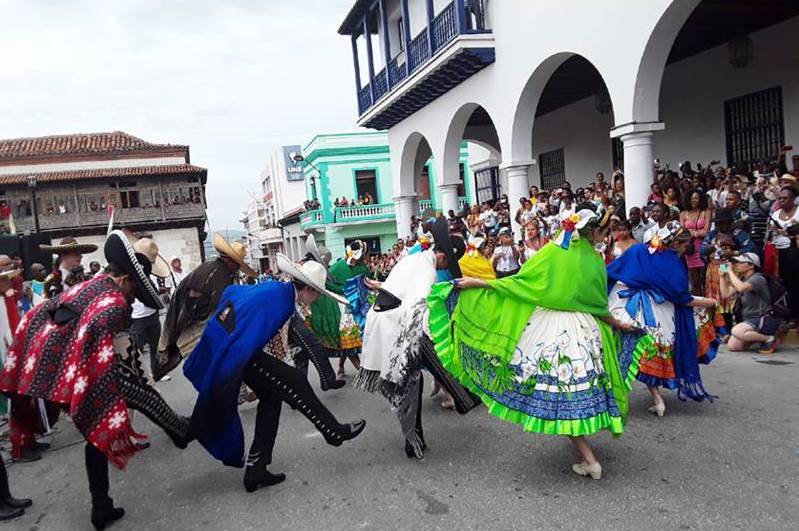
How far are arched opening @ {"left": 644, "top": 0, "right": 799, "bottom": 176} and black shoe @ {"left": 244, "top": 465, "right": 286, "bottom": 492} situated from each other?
752 centimetres

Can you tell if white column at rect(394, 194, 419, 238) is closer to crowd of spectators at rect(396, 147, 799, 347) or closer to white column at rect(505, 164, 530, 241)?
white column at rect(505, 164, 530, 241)

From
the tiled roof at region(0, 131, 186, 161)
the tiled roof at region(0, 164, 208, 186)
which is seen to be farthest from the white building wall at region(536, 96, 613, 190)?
the tiled roof at region(0, 131, 186, 161)

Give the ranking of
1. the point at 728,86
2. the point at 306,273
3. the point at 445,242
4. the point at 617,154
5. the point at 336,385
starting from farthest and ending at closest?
the point at 617,154 < the point at 728,86 < the point at 336,385 < the point at 445,242 < the point at 306,273

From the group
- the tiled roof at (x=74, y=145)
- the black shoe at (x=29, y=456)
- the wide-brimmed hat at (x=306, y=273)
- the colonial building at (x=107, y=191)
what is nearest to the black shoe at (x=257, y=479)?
the wide-brimmed hat at (x=306, y=273)

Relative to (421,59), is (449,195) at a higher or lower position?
lower

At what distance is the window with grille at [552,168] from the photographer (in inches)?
684

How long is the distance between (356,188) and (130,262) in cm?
3050

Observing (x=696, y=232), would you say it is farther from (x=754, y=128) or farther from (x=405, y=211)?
(x=405, y=211)

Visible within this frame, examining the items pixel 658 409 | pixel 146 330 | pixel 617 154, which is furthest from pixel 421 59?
pixel 658 409

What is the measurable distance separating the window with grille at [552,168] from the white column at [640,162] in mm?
8325

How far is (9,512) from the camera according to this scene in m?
3.93

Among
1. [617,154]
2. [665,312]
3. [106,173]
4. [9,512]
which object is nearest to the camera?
[9,512]

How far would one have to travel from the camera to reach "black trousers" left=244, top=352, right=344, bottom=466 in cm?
402

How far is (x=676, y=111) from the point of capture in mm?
13094
